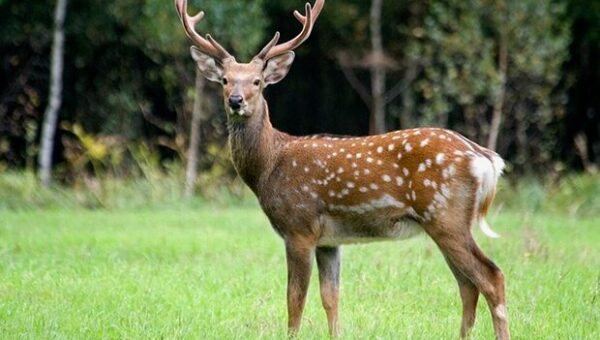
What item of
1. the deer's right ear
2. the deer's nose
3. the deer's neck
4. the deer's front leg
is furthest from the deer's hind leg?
the deer's right ear

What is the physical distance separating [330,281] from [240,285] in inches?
70.7

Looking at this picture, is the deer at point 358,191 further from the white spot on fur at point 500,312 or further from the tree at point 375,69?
the tree at point 375,69

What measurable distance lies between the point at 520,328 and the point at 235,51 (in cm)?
1234

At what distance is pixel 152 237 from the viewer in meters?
13.3

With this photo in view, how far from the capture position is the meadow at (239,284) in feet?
26.1

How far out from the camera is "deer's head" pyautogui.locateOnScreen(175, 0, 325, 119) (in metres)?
8.43

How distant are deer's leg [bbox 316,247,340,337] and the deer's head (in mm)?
1104

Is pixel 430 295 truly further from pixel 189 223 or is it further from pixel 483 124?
pixel 483 124

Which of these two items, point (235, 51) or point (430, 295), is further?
point (235, 51)

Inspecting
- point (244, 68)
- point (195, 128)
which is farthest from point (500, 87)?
point (244, 68)

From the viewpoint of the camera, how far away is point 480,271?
24.4ft

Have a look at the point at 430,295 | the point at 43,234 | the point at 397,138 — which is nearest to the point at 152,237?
the point at 43,234

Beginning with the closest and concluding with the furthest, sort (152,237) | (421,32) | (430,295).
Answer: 1. (430,295)
2. (152,237)
3. (421,32)

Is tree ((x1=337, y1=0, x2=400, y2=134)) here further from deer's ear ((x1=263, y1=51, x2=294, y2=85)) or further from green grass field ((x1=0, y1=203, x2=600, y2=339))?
deer's ear ((x1=263, y1=51, x2=294, y2=85))
